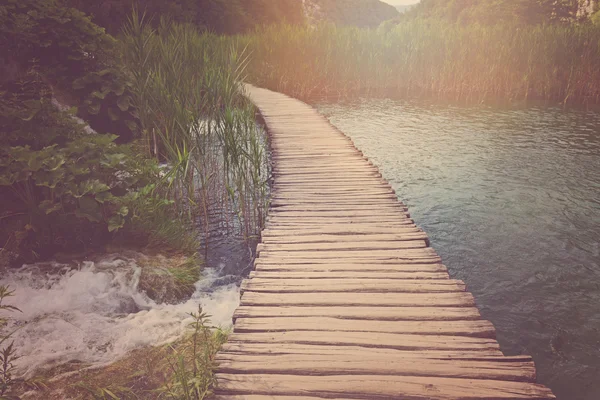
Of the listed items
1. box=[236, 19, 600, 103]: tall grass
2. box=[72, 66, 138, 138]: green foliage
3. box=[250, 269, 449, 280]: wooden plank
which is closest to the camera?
box=[250, 269, 449, 280]: wooden plank

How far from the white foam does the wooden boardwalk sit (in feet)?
1.88

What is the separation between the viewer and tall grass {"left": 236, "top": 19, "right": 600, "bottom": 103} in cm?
1047

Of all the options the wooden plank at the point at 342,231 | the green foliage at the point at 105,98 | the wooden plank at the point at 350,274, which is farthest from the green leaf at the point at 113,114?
the wooden plank at the point at 350,274

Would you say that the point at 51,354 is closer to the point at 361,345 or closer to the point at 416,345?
the point at 361,345

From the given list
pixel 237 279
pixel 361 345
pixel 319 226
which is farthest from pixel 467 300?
pixel 237 279

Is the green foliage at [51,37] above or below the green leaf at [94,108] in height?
above

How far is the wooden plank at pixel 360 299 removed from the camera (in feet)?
7.86

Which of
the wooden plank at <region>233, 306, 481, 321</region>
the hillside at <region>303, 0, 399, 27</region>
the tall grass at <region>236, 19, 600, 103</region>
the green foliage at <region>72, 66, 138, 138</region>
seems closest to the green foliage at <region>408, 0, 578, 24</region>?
the tall grass at <region>236, 19, 600, 103</region>

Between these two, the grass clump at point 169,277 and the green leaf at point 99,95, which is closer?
the grass clump at point 169,277

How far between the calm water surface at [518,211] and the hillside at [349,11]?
1699 inches

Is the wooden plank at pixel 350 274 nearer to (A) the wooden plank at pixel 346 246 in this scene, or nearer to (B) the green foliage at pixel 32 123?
(A) the wooden plank at pixel 346 246

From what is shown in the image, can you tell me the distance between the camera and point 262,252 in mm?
3076

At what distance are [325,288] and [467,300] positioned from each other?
2.72 ft

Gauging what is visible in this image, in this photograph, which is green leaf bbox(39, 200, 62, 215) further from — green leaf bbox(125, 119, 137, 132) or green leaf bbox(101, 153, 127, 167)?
green leaf bbox(125, 119, 137, 132)
